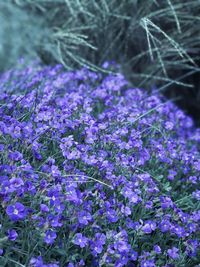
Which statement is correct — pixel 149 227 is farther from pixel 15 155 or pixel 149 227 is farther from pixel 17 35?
pixel 17 35

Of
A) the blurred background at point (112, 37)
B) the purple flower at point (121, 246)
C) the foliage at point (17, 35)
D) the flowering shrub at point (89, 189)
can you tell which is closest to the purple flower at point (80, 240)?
the flowering shrub at point (89, 189)

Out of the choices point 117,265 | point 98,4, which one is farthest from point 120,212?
point 98,4

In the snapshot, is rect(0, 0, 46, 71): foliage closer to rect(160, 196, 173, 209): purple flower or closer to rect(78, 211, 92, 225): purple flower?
rect(160, 196, 173, 209): purple flower

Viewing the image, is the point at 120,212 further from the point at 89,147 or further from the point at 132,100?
the point at 132,100

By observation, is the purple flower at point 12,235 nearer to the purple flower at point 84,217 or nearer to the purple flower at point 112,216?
the purple flower at point 84,217

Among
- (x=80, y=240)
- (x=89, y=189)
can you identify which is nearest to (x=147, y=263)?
(x=80, y=240)

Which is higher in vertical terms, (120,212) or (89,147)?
(89,147)
